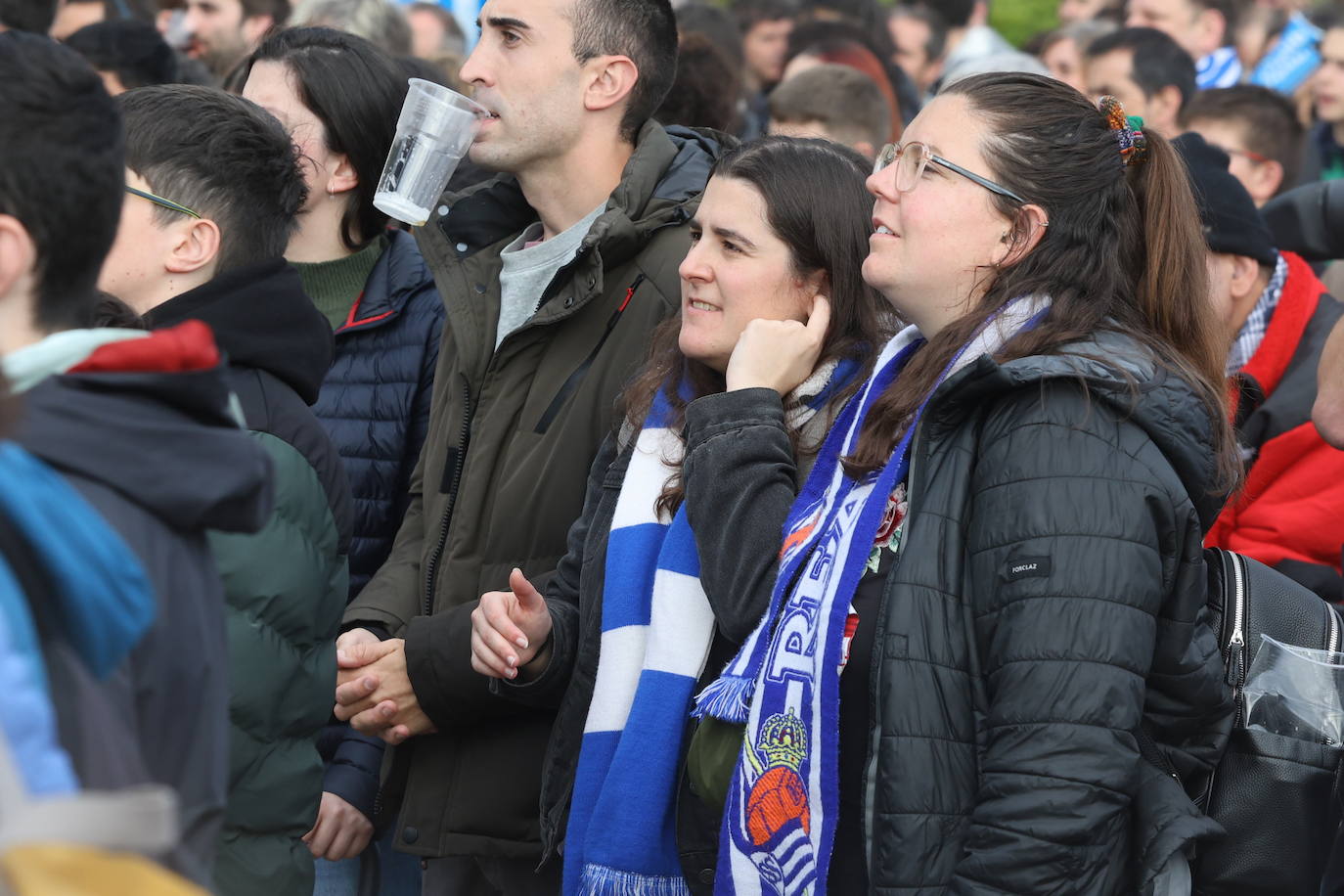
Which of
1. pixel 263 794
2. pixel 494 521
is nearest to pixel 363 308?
pixel 494 521

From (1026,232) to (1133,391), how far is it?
0.44 meters

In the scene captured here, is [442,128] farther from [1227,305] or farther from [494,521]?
[1227,305]

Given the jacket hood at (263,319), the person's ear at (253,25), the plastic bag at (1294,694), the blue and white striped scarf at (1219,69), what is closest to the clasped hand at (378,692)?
the jacket hood at (263,319)

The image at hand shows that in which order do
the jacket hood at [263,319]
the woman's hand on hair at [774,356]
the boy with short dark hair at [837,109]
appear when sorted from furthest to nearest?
the boy with short dark hair at [837,109], the woman's hand on hair at [774,356], the jacket hood at [263,319]

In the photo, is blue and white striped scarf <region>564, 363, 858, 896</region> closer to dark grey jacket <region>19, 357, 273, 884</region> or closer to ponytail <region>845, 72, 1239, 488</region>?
ponytail <region>845, 72, 1239, 488</region>

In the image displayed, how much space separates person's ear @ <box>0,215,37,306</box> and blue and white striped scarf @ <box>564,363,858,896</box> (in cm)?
153

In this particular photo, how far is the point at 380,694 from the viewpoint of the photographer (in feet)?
10.6

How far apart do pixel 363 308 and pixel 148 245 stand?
1.17m

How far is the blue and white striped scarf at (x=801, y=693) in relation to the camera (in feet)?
7.64

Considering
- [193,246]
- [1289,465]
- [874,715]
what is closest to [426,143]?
[193,246]

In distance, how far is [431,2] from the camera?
9.23m

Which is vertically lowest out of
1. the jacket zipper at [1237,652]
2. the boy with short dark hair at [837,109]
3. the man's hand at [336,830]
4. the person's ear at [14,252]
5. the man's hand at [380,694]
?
the man's hand at [336,830]

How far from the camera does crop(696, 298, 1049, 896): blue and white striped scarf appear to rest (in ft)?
7.64

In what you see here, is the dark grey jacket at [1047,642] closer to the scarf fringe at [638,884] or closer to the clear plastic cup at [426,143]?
the scarf fringe at [638,884]
